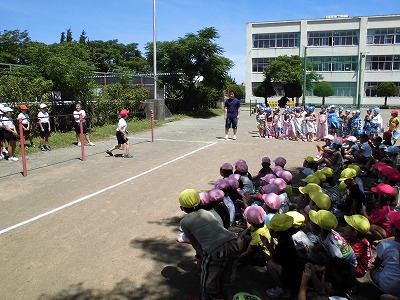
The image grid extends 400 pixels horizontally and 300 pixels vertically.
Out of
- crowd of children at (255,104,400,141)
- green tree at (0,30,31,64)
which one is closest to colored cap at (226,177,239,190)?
crowd of children at (255,104,400,141)

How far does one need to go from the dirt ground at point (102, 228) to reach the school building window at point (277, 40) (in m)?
51.9

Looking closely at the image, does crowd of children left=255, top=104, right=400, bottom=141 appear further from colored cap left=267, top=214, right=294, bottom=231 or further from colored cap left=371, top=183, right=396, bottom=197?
colored cap left=267, top=214, right=294, bottom=231

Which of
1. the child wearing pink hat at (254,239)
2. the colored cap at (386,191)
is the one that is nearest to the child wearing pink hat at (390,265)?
the child wearing pink hat at (254,239)

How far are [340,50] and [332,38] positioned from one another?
90.8 inches

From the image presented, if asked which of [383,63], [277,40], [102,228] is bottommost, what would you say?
[102,228]

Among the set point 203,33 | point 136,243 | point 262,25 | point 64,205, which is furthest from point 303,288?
point 262,25

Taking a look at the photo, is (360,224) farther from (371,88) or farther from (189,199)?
(371,88)

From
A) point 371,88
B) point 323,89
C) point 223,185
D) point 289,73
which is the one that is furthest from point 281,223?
point 371,88

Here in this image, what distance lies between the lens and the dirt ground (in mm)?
4051

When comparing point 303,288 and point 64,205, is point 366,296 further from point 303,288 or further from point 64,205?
point 64,205

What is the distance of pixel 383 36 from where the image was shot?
53.8m

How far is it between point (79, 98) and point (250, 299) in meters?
15.5

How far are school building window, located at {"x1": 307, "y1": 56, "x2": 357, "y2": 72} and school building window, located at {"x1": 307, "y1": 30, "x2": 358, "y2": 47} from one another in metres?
2.08

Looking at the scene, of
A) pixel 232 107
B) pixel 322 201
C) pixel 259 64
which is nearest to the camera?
pixel 322 201
